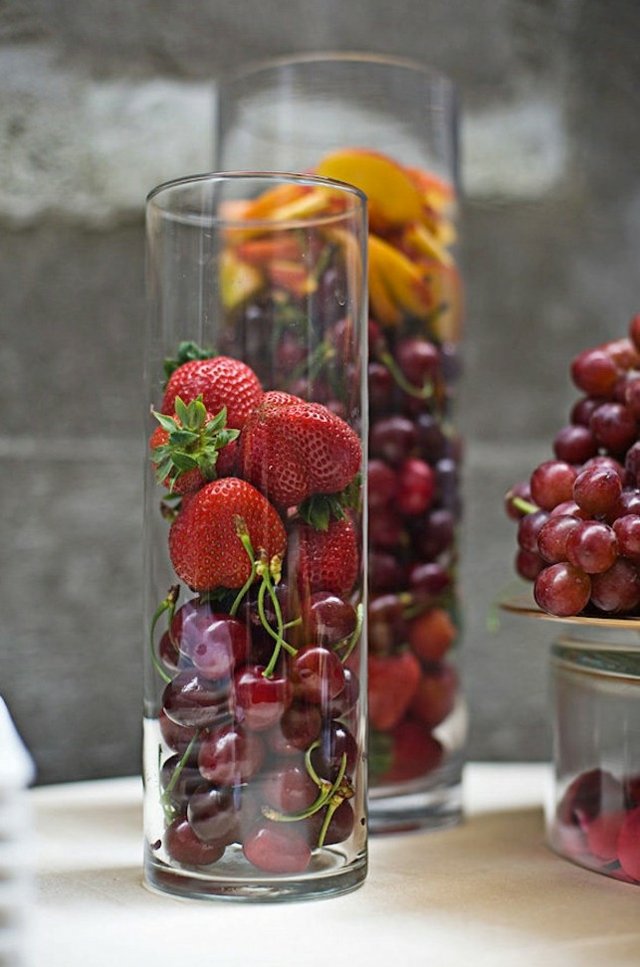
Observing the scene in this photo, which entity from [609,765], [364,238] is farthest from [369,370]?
[609,765]

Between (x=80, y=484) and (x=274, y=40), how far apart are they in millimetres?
482

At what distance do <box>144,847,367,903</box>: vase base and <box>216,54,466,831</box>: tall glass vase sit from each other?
0.63ft

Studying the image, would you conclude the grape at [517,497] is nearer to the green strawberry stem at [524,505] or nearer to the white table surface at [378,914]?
the green strawberry stem at [524,505]

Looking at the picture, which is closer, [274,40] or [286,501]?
[286,501]

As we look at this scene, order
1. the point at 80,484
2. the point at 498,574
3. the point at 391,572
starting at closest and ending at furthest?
the point at 391,572 < the point at 80,484 < the point at 498,574

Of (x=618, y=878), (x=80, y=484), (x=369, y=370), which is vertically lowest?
(x=618, y=878)

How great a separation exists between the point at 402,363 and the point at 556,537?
218 millimetres

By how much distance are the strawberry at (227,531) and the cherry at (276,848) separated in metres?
0.14

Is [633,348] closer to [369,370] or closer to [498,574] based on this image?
[369,370]

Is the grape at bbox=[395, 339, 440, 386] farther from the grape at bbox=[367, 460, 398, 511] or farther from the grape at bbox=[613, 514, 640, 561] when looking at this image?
the grape at bbox=[613, 514, 640, 561]

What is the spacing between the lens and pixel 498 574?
4.09 feet

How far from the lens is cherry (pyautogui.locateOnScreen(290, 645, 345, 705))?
2.24ft

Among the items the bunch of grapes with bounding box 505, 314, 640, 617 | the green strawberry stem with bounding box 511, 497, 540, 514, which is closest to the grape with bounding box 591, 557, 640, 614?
the bunch of grapes with bounding box 505, 314, 640, 617

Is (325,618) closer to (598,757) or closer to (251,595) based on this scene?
(251,595)
